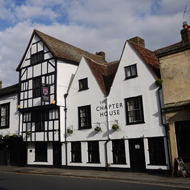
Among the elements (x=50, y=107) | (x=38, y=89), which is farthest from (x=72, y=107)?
(x=38, y=89)

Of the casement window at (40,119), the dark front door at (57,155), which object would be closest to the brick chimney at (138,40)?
the casement window at (40,119)

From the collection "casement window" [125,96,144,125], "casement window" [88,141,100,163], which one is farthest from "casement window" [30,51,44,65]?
→ "casement window" [125,96,144,125]

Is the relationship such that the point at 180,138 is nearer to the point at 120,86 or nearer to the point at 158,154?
the point at 158,154

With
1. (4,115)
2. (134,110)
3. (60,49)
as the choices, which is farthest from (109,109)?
(4,115)

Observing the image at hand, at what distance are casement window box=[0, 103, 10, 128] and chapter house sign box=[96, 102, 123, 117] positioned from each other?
38.0 ft

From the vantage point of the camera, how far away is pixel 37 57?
73.4 ft

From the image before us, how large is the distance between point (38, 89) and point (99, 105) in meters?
6.48

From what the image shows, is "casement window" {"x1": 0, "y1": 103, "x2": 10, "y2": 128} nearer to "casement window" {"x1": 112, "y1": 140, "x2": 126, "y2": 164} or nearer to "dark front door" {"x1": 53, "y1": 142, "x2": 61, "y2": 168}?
"dark front door" {"x1": 53, "y1": 142, "x2": 61, "y2": 168}

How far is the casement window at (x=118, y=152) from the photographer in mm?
16583

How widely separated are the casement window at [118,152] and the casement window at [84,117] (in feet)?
9.48

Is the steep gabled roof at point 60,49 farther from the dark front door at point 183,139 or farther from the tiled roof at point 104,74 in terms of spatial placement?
the dark front door at point 183,139

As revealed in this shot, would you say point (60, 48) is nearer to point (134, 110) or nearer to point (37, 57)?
point (37, 57)

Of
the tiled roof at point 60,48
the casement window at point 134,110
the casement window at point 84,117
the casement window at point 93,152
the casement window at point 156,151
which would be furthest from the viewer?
the tiled roof at point 60,48

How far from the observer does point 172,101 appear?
47.5ft
